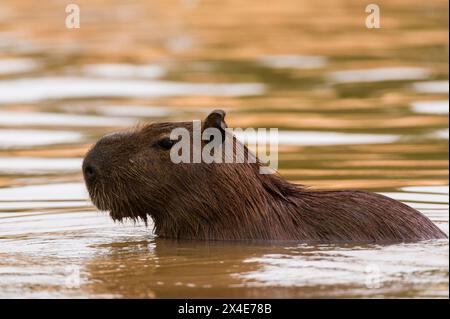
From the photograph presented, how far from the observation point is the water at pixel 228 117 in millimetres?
8445

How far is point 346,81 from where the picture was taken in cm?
1830

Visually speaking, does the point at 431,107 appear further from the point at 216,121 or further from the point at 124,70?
the point at 216,121

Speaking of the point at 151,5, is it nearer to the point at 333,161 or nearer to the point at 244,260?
the point at 333,161

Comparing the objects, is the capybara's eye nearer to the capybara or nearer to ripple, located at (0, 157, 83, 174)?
the capybara

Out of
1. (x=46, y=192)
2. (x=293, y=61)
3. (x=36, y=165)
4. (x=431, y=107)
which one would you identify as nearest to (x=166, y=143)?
(x=46, y=192)

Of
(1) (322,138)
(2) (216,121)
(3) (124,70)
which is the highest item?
(3) (124,70)

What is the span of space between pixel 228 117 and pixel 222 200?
614cm

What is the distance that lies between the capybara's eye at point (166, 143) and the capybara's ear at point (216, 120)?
1.03 ft

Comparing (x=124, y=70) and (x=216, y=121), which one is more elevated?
(x=124, y=70)

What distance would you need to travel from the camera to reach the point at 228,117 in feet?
51.4

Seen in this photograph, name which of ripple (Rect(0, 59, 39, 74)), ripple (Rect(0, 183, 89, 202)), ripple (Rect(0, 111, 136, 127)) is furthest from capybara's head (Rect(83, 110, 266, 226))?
ripple (Rect(0, 59, 39, 74))

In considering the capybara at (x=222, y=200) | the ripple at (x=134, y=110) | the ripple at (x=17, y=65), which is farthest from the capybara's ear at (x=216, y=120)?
the ripple at (x=17, y=65)

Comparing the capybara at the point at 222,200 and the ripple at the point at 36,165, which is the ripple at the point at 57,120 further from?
the capybara at the point at 222,200

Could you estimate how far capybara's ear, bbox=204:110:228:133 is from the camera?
370 inches
